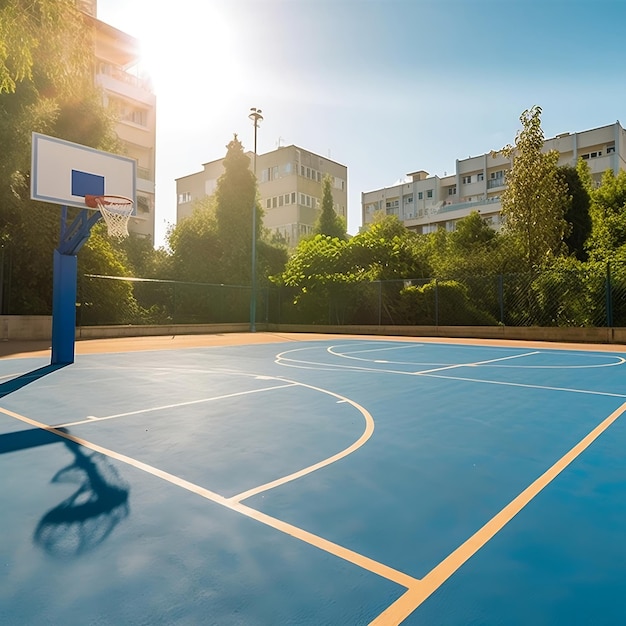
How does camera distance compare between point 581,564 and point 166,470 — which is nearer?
point 581,564

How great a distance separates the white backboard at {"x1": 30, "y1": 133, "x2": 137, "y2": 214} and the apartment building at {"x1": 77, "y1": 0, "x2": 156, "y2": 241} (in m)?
25.9

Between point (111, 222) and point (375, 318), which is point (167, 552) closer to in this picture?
point (111, 222)

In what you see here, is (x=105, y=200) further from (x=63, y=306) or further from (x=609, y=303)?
(x=609, y=303)

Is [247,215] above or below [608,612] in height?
above

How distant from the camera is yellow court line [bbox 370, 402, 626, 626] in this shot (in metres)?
1.81

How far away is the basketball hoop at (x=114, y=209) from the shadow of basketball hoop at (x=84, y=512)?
8.01 metres

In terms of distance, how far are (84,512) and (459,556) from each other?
6.37 feet

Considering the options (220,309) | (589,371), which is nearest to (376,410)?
(589,371)

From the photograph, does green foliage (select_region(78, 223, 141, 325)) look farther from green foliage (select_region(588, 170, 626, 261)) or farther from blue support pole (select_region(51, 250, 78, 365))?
green foliage (select_region(588, 170, 626, 261))

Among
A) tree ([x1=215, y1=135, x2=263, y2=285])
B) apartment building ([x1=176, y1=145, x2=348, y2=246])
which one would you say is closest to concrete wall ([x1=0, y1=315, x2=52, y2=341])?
tree ([x1=215, y1=135, x2=263, y2=285])

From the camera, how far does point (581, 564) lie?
7.05ft

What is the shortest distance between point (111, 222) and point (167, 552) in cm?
967

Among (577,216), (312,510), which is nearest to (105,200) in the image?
(312,510)

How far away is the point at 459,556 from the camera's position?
87.3 inches
